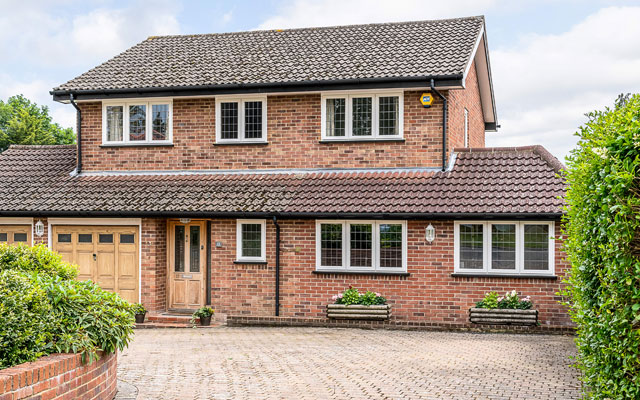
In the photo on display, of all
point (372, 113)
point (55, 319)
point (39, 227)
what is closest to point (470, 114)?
point (372, 113)

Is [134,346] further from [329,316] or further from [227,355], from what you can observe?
[329,316]

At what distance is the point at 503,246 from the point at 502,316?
5.03 ft

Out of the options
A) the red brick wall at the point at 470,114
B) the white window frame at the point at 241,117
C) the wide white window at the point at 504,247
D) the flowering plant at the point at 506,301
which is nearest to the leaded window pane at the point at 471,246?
the wide white window at the point at 504,247

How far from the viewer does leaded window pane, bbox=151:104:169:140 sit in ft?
59.6

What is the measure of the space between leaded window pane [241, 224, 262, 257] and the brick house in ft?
0.10

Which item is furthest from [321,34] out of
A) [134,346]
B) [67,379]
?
[67,379]

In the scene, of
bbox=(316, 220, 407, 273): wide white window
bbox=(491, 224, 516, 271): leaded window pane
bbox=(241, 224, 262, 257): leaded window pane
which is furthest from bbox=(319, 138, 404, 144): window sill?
bbox=(491, 224, 516, 271): leaded window pane

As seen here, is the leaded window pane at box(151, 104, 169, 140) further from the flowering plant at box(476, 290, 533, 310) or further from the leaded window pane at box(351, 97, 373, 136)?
the flowering plant at box(476, 290, 533, 310)

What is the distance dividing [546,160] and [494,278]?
10.3ft

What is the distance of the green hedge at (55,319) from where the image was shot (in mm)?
6547

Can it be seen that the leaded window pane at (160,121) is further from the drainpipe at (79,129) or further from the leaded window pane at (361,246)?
the leaded window pane at (361,246)

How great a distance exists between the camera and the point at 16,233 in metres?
17.8

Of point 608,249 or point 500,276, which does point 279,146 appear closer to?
point 500,276

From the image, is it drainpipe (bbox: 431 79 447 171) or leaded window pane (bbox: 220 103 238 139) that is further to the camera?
leaded window pane (bbox: 220 103 238 139)
